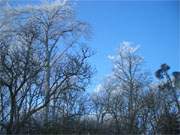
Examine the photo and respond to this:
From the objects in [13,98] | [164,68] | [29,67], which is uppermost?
[164,68]

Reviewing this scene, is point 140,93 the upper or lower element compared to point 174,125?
upper

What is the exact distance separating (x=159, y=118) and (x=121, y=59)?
985 centimetres

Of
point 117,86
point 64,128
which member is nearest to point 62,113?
point 64,128

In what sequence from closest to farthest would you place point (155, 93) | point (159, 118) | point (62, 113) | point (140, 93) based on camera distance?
1. point (62, 113)
2. point (159, 118)
3. point (155, 93)
4. point (140, 93)

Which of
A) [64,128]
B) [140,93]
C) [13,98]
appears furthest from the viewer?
[140,93]

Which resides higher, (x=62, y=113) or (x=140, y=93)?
(x=140, y=93)

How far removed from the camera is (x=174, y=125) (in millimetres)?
21797

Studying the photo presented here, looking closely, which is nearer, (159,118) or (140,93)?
(159,118)

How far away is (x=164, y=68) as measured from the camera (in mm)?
30125

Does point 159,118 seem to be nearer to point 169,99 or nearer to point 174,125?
point 174,125

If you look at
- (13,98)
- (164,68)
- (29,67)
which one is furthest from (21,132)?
(164,68)

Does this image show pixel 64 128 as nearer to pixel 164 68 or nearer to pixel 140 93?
pixel 140 93

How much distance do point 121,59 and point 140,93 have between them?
17.6 feet

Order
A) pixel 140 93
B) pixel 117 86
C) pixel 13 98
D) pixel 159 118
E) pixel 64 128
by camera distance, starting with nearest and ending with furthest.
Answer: pixel 13 98 < pixel 64 128 < pixel 159 118 < pixel 140 93 < pixel 117 86
